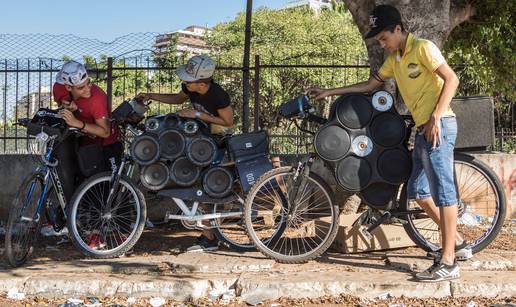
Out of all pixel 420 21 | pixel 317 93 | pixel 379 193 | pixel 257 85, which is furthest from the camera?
pixel 257 85

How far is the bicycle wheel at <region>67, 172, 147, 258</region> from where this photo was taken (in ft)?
18.5

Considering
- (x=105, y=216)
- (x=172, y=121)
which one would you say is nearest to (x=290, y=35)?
(x=172, y=121)

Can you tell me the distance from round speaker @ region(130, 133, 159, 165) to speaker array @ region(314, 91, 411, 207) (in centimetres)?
148

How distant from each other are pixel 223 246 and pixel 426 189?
209 cm

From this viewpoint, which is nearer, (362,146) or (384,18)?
(384,18)

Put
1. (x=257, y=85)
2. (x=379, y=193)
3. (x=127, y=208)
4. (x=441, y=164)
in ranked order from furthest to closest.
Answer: (x=257, y=85), (x=127, y=208), (x=379, y=193), (x=441, y=164)

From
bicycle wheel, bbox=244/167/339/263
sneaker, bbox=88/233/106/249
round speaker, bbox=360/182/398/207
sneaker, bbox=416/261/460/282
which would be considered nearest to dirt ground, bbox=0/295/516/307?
sneaker, bbox=416/261/460/282

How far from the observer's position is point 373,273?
5.04 meters

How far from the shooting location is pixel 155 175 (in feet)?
18.9

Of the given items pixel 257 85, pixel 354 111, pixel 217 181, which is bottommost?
pixel 217 181

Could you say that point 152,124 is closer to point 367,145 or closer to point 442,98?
point 367,145

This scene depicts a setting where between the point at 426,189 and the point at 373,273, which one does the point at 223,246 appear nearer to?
the point at 373,273

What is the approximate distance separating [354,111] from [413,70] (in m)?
0.62

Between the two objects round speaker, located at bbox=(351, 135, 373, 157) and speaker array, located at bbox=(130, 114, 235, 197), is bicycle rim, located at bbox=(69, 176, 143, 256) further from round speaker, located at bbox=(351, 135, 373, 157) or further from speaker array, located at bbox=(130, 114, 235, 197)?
round speaker, located at bbox=(351, 135, 373, 157)
